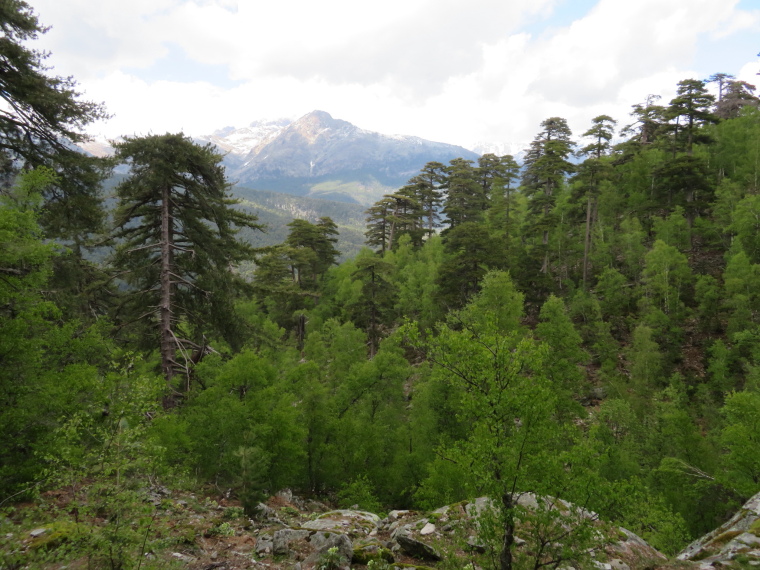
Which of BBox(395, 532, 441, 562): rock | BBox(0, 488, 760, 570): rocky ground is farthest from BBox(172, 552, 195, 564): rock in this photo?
BBox(395, 532, 441, 562): rock

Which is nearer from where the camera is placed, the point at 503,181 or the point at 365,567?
the point at 365,567

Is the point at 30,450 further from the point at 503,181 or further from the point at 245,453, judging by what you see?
the point at 503,181

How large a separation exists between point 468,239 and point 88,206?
Result: 24.5 m

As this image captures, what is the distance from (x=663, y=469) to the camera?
55.6ft

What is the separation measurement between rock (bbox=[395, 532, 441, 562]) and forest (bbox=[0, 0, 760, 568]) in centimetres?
123

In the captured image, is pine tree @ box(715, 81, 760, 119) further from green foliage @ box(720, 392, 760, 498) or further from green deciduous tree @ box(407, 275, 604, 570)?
green deciduous tree @ box(407, 275, 604, 570)

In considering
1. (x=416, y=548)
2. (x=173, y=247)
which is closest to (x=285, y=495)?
(x=416, y=548)

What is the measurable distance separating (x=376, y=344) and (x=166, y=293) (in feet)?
74.4

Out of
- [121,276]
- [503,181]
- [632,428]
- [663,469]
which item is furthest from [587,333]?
[121,276]

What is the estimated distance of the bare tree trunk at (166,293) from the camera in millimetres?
13336

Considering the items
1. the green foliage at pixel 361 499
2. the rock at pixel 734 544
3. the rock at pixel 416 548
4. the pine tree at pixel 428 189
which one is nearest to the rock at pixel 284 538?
the rock at pixel 416 548

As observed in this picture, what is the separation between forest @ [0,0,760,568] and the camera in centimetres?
742

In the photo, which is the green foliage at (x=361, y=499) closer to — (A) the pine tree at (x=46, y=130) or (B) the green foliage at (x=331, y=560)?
(B) the green foliage at (x=331, y=560)

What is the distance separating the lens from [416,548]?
922 centimetres
